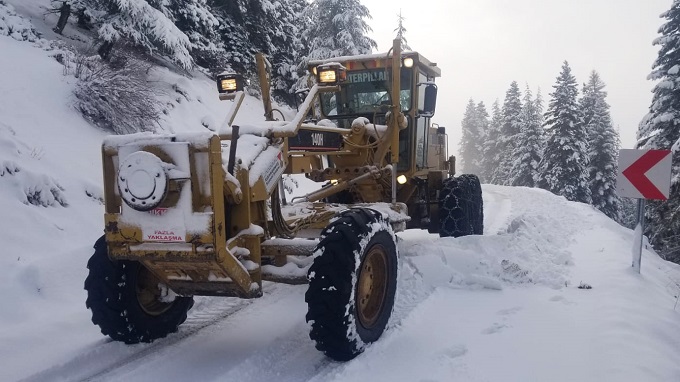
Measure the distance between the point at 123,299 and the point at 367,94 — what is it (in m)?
4.68

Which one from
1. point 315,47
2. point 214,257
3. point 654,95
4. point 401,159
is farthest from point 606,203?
point 214,257

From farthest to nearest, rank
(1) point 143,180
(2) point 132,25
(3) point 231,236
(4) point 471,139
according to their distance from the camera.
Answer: (4) point 471,139
(2) point 132,25
(3) point 231,236
(1) point 143,180

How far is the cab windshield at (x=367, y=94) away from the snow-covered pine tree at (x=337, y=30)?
14953 millimetres

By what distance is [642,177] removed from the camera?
6352 millimetres

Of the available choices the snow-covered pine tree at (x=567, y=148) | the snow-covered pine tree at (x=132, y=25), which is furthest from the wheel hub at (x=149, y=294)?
the snow-covered pine tree at (x=567, y=148)

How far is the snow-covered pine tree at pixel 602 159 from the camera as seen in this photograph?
3416cm

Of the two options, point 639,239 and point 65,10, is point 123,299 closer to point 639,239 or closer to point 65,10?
point 639,239

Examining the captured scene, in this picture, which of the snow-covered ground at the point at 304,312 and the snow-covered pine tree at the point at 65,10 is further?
the snow-covered pine tree at the point at 65,10

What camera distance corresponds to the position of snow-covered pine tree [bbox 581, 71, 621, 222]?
34.2 metres

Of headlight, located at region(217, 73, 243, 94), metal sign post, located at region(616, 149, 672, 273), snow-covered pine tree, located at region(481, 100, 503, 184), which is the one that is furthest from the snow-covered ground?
snow-covered pine tree, located at region(481, 100, 503, 184)

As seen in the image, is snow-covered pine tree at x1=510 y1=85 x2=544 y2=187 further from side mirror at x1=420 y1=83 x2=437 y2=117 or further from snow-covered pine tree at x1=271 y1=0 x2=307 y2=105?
side mirror at x1=420 y1=83 x2=437 y2=117

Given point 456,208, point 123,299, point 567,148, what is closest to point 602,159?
point 567,148

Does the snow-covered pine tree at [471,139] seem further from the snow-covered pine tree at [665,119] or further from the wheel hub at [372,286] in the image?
the wheel hub at [372,286]

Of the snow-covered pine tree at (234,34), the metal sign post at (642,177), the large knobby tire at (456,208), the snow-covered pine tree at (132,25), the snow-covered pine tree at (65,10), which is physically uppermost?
the snow-covered pine tree at (234,34)
